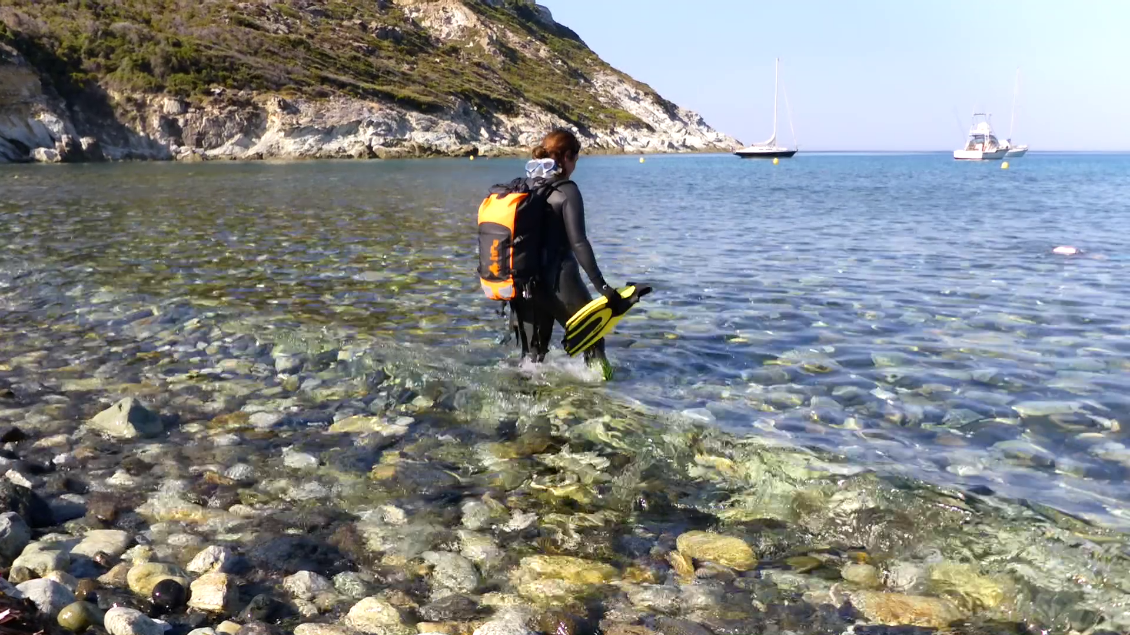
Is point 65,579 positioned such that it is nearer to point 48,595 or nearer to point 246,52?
point 48,595

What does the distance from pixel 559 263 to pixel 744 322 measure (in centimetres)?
553

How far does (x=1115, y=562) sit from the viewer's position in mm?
5500

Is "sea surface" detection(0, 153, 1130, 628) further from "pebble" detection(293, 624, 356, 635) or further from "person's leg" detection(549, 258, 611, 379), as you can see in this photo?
"pebble" detection(293, 624, 356, 635)

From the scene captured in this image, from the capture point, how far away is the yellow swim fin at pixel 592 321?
8.63 m

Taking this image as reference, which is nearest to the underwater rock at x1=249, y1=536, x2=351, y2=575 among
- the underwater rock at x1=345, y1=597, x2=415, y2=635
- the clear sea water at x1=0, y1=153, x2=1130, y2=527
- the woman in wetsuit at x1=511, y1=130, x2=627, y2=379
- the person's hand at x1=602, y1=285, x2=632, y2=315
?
the underwater rock at x1=345, y1=597, x2=415, y2=635

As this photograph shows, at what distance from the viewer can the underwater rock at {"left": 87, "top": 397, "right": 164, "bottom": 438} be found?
7.64 metres

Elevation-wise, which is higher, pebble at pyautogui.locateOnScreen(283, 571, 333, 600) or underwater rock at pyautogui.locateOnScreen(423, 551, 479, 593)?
pebble at pyautogui.locateOnScreen(283, 571, 333, 600)

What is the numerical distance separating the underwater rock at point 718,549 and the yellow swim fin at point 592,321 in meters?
3.19

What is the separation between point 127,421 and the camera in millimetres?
7684

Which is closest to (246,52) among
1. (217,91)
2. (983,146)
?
(217,91)

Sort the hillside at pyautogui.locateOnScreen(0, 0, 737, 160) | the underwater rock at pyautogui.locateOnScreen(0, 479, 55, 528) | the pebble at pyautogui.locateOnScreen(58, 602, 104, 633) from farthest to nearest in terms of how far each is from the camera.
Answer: the hillside at pyautogui.locateOnScreen(0, 0, 737, 160)
the underwater rock at pyautogui.locateOnScreen(0, 479, 55, 528)
the pebble at pyautogui.locateOnScreen(58, 602, 104, 633)

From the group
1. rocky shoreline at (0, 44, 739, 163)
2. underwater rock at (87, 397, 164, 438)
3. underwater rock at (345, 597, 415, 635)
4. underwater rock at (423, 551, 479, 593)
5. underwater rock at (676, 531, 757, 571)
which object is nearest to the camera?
underwater rock at (345, 597, 415, 635)

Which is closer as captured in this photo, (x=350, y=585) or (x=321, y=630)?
(x=321, y=630)

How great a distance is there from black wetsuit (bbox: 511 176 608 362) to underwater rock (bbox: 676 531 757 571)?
3.22 metres
